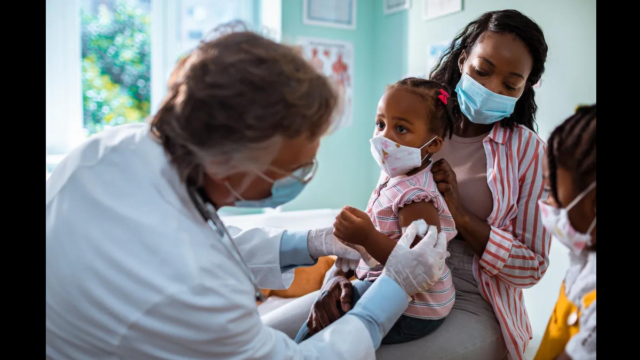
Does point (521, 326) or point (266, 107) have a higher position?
point (266, 107)

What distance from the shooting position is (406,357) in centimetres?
141

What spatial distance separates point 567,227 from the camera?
3.04 feet

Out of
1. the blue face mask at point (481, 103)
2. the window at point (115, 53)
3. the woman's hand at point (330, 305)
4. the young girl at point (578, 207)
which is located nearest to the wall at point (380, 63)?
the window at point (115, 53)

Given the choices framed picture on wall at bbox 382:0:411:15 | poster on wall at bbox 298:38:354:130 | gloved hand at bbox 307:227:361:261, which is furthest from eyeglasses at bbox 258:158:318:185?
framed picture on wall at bbox 382:0:411:15

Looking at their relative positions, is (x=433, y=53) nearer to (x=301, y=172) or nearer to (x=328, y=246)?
(x=328, y=246)

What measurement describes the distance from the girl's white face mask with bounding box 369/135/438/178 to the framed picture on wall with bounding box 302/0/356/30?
2.90m

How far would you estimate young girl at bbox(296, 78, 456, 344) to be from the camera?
1430 millimetres

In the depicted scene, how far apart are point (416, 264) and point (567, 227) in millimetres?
422

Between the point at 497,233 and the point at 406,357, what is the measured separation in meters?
0.44

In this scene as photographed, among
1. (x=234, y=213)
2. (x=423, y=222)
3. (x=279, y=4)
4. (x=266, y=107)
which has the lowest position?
(x=234, y=213)

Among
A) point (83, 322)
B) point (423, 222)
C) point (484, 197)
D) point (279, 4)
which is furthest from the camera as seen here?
point (279, 4)

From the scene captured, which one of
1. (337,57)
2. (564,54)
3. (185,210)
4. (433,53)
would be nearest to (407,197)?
(185,210)
